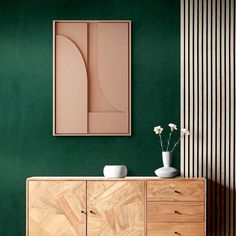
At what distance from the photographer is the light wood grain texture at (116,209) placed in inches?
170

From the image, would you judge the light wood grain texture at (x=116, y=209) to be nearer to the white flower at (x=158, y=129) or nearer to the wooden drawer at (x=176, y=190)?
the wooden drawer at (x=176, y=190)

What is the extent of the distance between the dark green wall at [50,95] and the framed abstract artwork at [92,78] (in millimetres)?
69

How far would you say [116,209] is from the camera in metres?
4.33

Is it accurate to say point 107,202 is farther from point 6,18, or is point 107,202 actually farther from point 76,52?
point 6,18

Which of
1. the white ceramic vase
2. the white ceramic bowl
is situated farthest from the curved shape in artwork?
the white ceramic vase

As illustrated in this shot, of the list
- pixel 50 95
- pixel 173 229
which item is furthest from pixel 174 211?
pixel 50 95

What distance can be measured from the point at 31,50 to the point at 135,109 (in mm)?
1090

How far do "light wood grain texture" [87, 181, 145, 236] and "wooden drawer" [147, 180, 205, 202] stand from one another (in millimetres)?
92

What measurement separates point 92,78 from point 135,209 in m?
1.25

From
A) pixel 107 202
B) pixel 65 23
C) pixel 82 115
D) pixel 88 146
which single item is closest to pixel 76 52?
pixel 65 23

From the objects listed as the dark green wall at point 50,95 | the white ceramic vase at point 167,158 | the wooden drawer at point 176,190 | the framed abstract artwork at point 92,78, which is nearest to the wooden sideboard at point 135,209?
the wooden drawer at point 176,190

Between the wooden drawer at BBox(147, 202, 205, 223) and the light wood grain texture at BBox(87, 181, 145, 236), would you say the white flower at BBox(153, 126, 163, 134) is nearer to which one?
the light wood grain texture at BBox(87, 181, 145, 236)

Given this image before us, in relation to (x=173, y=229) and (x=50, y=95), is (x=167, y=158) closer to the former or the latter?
(x=173, y=229)

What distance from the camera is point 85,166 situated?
4.72 metres
